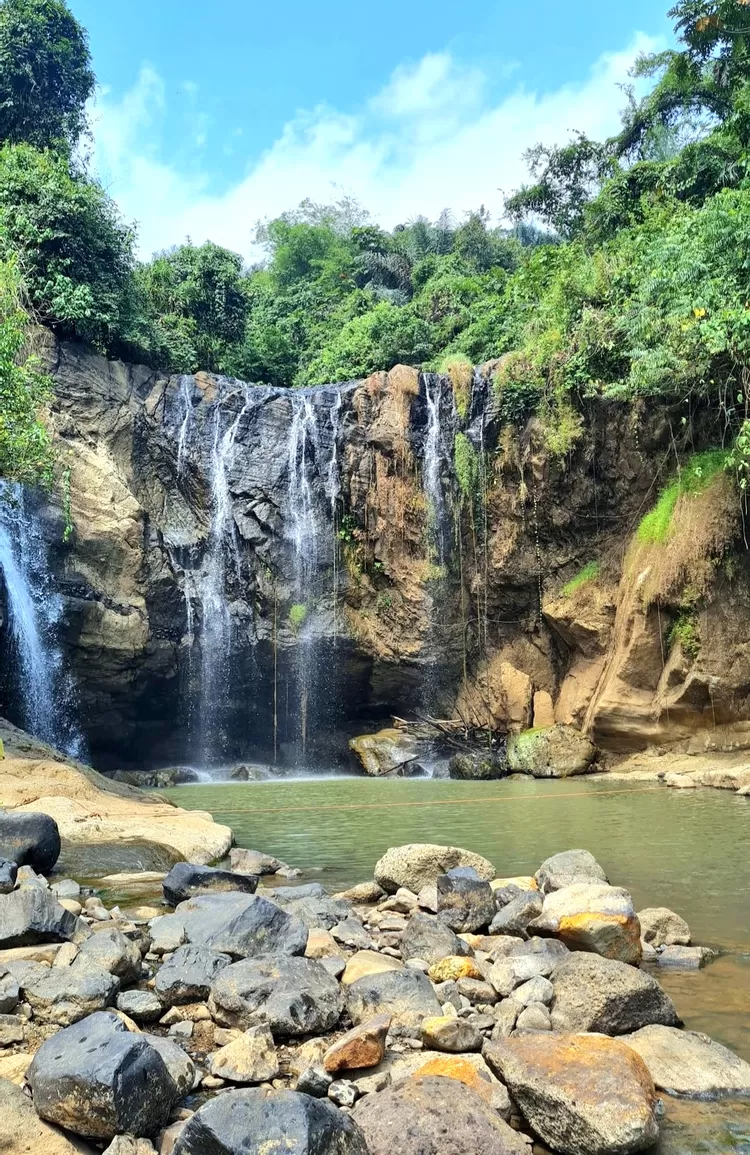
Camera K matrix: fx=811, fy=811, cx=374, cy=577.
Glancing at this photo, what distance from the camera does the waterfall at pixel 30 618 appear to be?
15898mm

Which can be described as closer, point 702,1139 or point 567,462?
point 702,1139

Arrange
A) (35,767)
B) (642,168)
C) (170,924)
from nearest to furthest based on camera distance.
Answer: (170,924) → (35,767) → (642,168)

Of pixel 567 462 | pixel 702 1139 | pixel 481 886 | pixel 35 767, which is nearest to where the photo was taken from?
pixel 702 1139

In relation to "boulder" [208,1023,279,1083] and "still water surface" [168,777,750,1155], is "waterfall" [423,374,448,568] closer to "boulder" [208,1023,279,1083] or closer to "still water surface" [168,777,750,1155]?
"still water surface" [168,777,750,1155]

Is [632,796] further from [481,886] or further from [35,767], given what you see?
[35,767]

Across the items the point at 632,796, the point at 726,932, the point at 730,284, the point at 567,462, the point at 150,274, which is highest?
the point at 150,274

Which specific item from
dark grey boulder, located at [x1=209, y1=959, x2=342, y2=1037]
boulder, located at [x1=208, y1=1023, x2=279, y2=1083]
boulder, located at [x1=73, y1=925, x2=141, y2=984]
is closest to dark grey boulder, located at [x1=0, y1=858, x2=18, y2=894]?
boulder, located at [x1=73, y1=925, x2=141, y2=984]

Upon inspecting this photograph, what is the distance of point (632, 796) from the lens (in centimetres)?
1130

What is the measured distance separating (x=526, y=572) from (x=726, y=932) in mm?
13730

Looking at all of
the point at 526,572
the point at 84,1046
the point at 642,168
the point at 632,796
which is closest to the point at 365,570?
the point at 526,572

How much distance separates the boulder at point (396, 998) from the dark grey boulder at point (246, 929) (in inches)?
24.7

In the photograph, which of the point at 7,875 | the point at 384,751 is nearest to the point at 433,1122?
the point at 7,875

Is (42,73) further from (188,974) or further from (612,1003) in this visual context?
(612,1003)

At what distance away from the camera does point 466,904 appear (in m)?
5.07
